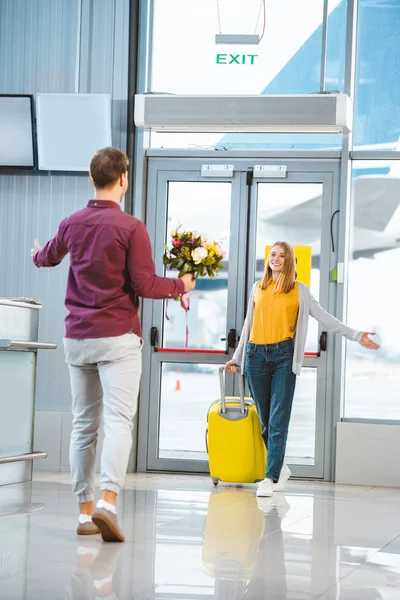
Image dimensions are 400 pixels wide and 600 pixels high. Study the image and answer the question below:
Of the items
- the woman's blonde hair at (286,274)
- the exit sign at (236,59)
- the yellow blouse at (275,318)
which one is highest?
the exit sign at (236,59)

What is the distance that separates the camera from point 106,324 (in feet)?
12.9

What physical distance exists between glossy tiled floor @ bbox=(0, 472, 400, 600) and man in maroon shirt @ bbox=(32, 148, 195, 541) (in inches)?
11.5

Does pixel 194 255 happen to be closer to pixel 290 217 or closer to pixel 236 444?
pixel 236 444

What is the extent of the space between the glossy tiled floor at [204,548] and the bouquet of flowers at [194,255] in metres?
1.19

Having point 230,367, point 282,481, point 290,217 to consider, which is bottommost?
point 282,481

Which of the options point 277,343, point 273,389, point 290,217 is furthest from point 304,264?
point 273,389

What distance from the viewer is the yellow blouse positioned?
6.15 m

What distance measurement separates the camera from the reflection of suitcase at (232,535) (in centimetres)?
353

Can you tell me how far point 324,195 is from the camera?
7.35 m

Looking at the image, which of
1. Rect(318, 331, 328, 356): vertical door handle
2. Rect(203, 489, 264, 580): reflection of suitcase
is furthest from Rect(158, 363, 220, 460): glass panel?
Rect(203, 489, 264, 580): reflection of suitcase

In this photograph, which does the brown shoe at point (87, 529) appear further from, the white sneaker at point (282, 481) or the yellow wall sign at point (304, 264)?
the yellow wall sign at point (304, 264)

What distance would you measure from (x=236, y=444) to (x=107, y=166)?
2.81 metres

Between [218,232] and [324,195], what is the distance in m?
0.86

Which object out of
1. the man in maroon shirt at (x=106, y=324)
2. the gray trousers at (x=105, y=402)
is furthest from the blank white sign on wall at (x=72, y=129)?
the gray trousers at (x=105, y=402)
